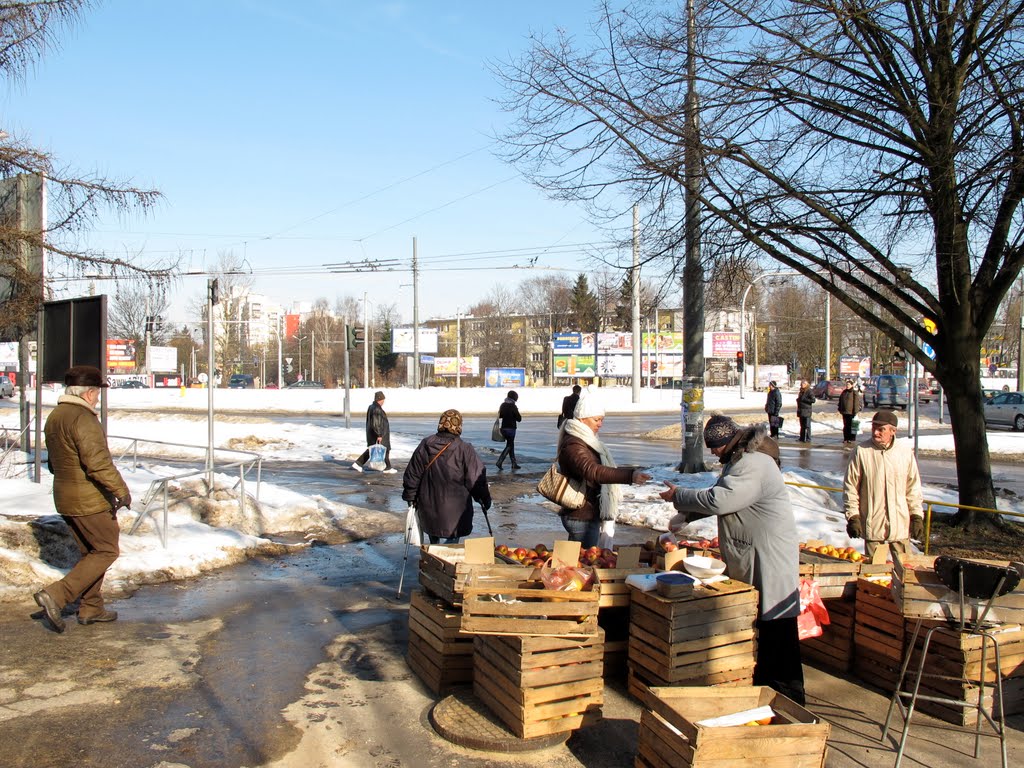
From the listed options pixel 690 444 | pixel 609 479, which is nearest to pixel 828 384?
pixel 690 444

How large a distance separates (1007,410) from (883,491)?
33.5m

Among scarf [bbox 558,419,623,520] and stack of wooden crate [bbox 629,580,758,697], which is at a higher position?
scarf [bbox 558,419,623,520]

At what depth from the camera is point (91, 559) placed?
6.71 metres

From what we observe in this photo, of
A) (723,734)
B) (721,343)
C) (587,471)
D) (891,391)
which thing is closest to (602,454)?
(587,471)

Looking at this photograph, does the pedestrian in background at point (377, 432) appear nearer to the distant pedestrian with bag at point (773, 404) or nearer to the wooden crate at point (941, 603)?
the distant pedestrian with bag at point (773, 404)

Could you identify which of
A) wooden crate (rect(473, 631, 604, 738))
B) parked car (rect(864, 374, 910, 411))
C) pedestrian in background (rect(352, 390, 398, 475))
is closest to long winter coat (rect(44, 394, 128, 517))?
wooden crate (rect(473, 631, 604, 738))

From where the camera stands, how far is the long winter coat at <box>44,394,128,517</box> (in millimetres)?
6629

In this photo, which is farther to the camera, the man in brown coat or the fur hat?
the fur hat

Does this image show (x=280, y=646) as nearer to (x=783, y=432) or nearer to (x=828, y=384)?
(x=783, y=432)

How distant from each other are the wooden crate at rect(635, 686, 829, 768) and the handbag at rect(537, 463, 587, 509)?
256 cm

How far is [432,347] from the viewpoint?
243 ft

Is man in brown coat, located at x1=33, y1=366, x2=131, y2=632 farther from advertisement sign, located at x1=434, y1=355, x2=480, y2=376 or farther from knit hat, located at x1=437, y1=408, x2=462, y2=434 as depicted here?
advertisement sign, located at x1=434, y1=355, x2=480, y2=376

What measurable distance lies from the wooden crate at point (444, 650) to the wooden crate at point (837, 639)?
8.35 feet

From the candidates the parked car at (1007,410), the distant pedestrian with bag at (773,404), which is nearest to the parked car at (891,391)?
the parked car at (1007,410)
